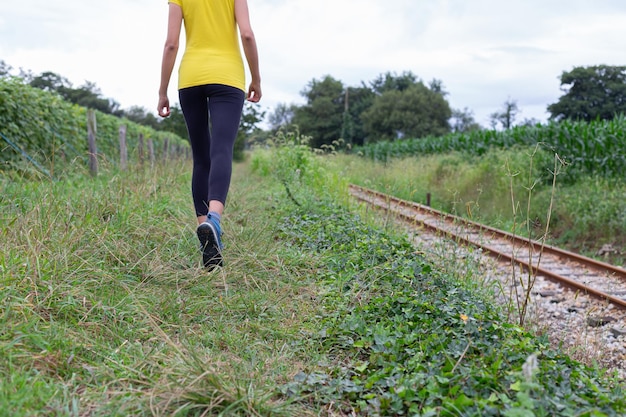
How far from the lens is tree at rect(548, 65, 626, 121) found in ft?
183

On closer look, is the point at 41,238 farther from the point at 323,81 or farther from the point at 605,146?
the point at 323,81

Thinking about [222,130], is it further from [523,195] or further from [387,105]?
[387,105]

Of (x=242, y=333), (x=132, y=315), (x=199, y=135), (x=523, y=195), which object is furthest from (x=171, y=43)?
(x=523, y=195)

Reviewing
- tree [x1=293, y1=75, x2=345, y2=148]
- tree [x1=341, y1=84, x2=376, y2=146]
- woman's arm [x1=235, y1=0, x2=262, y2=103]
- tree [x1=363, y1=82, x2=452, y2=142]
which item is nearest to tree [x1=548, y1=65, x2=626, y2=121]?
tree [x1=363, y1=82, x2=452, y2=142]

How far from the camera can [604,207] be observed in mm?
9820

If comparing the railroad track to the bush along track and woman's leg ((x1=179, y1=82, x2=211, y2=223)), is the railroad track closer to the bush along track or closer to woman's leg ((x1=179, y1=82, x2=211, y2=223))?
the bush along track

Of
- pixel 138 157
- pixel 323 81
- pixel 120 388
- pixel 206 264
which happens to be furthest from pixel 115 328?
pixel 323 81

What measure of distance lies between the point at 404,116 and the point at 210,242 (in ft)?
201

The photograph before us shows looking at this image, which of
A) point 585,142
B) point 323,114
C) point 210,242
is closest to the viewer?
point 210,242

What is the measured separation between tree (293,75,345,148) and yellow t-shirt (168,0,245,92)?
201 ft

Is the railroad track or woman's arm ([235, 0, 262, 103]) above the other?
woman's arm ([235, 0, 262, 103])

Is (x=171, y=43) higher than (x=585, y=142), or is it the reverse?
(x=171, y=43)

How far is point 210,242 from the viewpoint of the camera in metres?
3.20

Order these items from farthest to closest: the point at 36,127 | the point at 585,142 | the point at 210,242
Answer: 1. the point at 585,142
2. the point at 36,127
3. the point at 210,242
